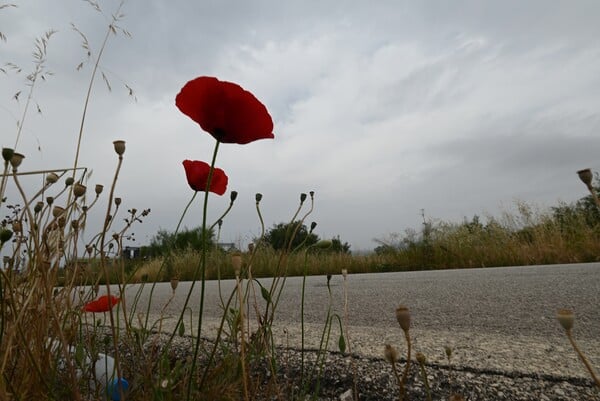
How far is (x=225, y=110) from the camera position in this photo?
100cm

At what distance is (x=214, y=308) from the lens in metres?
3.28

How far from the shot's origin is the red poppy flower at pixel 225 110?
0.96 m

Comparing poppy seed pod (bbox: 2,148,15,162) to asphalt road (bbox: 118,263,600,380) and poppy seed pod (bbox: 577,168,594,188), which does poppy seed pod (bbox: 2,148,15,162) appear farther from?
poppy seed pod (bbox: 577,168,594,188)

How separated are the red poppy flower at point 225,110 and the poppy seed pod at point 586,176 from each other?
64cm

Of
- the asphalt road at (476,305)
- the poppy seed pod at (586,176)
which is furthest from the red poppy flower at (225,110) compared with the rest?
the asphalt road at (476,305)

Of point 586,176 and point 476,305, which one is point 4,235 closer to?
point 586,176

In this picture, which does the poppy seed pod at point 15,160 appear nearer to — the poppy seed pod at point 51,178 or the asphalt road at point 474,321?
the poppy seed pod at point 51,178

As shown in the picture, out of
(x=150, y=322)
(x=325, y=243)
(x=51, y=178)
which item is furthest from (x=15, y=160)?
(x=150, y=322)

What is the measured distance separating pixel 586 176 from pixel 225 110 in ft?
2.41

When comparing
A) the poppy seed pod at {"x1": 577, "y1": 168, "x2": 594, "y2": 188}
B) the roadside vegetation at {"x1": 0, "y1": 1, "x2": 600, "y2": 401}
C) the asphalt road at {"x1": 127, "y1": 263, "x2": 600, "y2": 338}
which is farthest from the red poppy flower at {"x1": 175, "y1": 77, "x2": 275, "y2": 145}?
the asphalt road at {"x1": 127, "y1": 263, "x2": 600, "y2": 338}

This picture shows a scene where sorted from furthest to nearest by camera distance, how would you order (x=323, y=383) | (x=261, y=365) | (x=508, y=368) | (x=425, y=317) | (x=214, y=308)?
(x=214, y=308) < (x=425, y=317) < (x=261, y=365) < (x=323, y=383) < (x=508, y=368)

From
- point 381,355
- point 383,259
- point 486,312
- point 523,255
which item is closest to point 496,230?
point 523,255

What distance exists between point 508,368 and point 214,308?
8.28ft

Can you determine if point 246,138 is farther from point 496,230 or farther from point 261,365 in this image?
point 496,230
